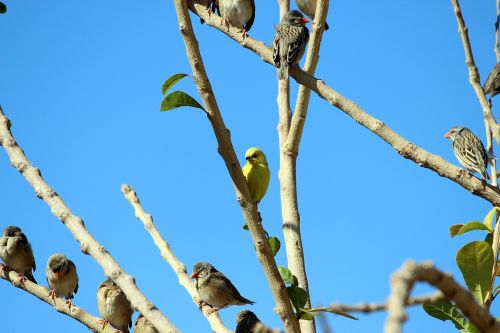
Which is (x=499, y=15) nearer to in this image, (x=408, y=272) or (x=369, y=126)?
(x=369, y=126)

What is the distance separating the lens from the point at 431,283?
113 cm

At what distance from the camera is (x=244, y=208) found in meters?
3.46

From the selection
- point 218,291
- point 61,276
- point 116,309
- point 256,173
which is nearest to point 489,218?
point 218,291

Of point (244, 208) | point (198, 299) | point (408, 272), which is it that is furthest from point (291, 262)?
point (408, 272)

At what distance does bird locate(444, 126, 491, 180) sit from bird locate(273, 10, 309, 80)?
151cm

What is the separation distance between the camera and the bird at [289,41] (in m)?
4.80

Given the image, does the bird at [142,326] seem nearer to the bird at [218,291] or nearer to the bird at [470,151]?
the bird at [218,291]

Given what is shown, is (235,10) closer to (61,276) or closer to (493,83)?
(493,83)

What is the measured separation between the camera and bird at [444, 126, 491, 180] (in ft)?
16.5

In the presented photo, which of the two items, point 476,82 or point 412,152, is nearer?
point 412,152

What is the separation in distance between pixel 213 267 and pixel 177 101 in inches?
143

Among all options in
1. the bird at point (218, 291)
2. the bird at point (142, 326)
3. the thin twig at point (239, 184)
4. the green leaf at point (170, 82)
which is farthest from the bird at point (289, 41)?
the bird at point (142, 326)

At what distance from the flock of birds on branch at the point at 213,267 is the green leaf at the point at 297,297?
1.59 m

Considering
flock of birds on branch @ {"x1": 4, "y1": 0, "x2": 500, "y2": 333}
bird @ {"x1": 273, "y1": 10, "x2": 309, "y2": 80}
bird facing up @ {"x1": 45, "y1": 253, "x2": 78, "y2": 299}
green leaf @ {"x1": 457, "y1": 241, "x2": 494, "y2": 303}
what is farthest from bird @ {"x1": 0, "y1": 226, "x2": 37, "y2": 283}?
green leaf @ {"x1": 457, "y1": 241, "x2": 494, "y2": 303}
